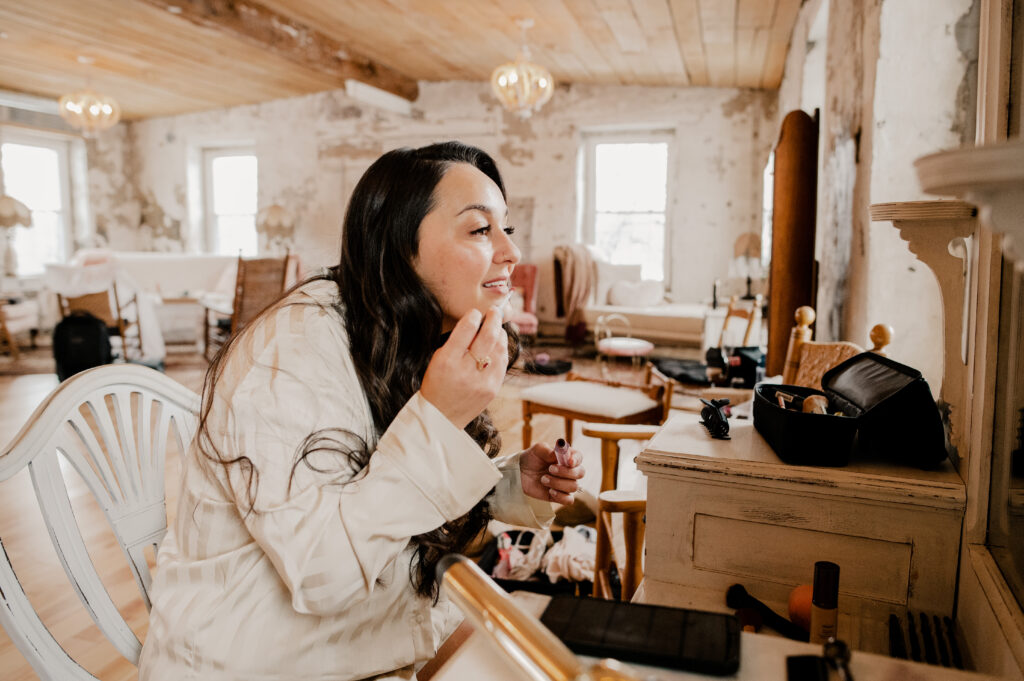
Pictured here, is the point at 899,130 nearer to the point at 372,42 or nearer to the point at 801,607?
the point at 801,607

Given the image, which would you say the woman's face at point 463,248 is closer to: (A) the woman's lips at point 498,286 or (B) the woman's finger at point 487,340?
(A) the woman's lips at point 498,286

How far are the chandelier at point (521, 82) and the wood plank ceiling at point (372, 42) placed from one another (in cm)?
34

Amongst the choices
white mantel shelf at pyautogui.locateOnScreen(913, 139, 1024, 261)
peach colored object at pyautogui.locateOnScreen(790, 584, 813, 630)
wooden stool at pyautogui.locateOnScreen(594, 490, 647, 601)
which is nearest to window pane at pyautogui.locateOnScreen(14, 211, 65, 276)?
wooden stool at pyautogui.locateOnScreen(594, 490, 647, 601)

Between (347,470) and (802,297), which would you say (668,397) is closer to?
(802,297)

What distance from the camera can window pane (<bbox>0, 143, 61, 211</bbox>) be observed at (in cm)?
837

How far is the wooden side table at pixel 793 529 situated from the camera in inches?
43.5

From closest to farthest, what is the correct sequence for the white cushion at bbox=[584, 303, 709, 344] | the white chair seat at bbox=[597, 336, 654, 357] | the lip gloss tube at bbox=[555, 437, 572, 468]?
the lip gloss tube at bbox=[555, 437, 572, 468]
the white chair seat at bbox=[597, 336, 654, 357]
the white cushion at bbox=[584, 303, 709, 344]

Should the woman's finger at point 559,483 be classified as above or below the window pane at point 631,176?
below

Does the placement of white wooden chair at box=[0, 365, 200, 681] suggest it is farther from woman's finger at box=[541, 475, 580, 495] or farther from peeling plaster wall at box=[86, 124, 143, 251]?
peeling plaster wall at box=[86, 124, 143, 251]

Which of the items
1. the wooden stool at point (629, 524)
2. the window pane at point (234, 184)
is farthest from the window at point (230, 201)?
the wooden stool at point (629, 524)

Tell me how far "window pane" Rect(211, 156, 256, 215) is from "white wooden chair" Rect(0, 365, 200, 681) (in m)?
9.29

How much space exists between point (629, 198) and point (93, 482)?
7505mm

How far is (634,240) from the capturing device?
317 inches

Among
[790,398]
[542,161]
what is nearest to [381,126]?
[542,161]
